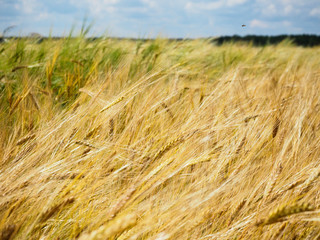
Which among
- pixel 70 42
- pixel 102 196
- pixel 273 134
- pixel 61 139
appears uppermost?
pixel 70 42

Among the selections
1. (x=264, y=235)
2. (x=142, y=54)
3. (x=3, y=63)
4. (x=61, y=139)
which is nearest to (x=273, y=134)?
(x=264, y=235)

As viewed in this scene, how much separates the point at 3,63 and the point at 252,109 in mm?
1617

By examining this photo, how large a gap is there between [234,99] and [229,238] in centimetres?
93

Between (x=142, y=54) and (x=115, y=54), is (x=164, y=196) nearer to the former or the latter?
(x=115, y=54)

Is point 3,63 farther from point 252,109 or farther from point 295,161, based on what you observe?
point 295,161

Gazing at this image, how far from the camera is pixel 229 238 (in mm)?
736

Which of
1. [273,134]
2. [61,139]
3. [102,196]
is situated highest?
[273,134]

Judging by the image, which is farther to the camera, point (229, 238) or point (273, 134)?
point (273, 134)

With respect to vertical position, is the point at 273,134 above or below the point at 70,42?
below

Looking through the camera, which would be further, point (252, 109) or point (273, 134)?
point (252, 109)

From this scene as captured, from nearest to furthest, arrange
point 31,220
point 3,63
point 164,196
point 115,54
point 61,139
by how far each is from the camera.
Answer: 1. point 31,220
2. point 164,196
3. point 61,139
4. point 3,63
5. point 115,54

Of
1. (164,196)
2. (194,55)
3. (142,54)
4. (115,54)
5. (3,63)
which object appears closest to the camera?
(164,196)

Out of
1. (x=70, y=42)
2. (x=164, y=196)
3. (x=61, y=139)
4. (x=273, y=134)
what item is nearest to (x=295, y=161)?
(x=273, y=134)

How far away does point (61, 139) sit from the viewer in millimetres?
977
